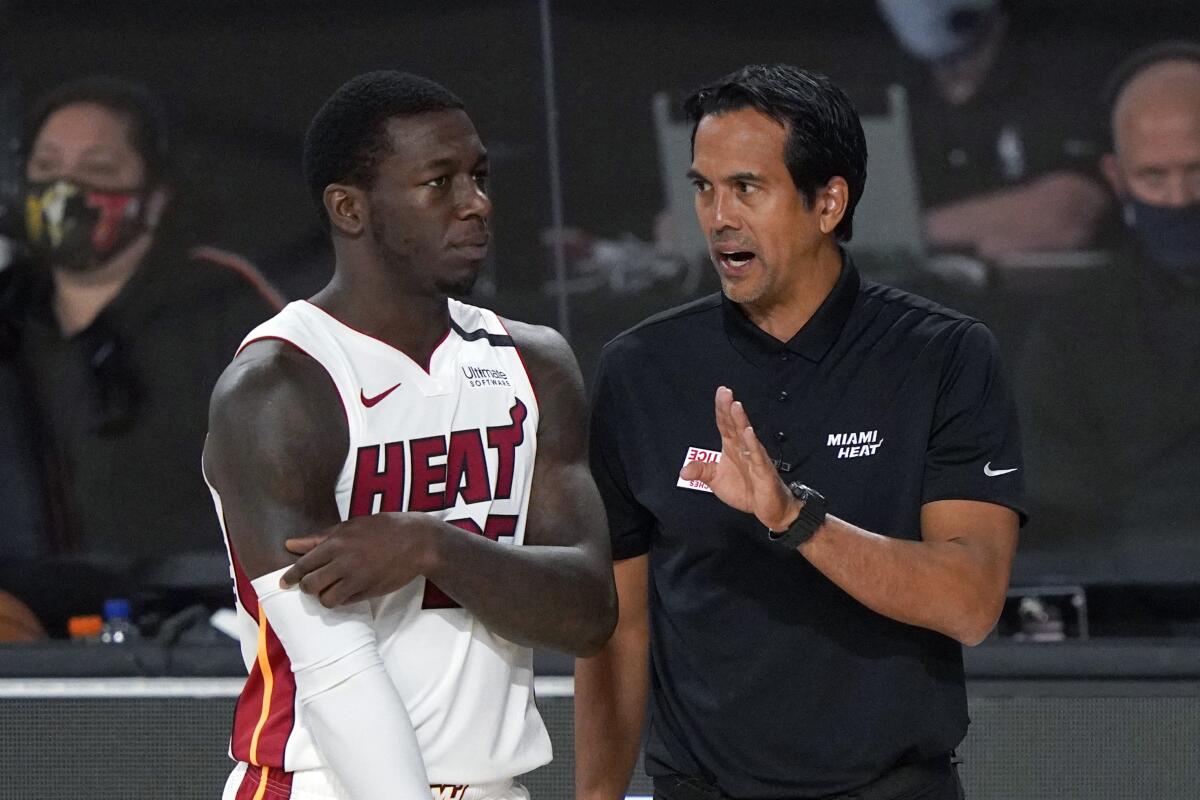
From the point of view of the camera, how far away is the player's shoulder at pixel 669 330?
6.98 feet

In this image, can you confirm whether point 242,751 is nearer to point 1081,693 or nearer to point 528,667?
point 528,667

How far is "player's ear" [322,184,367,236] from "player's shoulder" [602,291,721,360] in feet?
1.36

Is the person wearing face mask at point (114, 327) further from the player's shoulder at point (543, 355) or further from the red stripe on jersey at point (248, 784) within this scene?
the red stripe on jersey at point (248, 784)

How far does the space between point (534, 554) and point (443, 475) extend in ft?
0.45

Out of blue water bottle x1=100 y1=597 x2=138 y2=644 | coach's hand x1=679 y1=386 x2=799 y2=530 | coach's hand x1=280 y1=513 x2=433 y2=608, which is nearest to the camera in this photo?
coach's hand x1=280 y1=513 x2=433 y2=608

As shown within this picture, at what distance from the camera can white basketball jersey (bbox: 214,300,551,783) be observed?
1798 millimetres

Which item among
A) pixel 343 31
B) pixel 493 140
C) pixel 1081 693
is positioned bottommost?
pixel 1081 693

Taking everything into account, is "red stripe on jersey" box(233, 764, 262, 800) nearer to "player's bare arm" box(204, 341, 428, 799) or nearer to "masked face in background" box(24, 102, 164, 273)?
"player's bare arm" box(204, 341, 428, 799)

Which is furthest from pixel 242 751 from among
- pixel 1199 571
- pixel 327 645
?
pixel 1199 571

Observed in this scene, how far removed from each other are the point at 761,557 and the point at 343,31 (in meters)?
2.22

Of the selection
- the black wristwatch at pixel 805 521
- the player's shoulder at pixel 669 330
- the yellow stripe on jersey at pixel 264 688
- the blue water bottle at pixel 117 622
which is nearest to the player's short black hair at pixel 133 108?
the blue water bottle at pixel 117 622

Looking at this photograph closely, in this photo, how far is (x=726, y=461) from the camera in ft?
5.92

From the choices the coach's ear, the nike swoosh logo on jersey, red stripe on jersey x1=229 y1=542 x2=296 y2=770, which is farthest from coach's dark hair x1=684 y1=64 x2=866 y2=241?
red stripe on jersey x1=229 y1=542 x2=296 y2=770

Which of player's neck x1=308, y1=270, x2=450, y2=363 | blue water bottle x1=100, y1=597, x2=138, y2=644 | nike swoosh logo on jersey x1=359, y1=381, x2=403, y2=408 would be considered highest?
player's neck x1=308, y1=270, x2=450, y2=363
